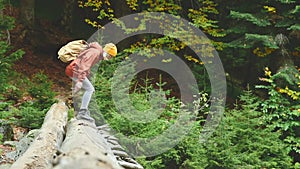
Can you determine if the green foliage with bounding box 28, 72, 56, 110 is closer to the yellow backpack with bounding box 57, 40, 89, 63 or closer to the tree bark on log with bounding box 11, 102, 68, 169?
the tree bark on log with bounding box 11, 102, 68, 169

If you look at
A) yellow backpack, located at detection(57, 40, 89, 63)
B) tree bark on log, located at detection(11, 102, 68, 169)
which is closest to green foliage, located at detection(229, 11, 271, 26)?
yellow backpack, located at detection(57, 40, 89, 63)

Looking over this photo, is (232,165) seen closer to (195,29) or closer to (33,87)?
(33,87)

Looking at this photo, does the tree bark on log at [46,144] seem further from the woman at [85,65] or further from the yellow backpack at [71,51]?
the yellow backpack at [71,51]

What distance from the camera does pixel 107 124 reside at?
7207 millimetres

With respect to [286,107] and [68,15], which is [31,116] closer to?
[286,107]

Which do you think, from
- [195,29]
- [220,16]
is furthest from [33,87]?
[220,16]

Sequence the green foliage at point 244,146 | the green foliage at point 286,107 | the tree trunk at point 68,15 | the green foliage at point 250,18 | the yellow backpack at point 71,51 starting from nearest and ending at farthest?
1. the yellow backpack at point 71,51
2. the green foliage at point 244,146
3. the green foliage at point 286,107
4. the green foliage at point 250,18
5. the tree trunk at point 68,15

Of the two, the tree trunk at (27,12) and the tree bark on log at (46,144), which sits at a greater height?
the tree trunk at (27,12)

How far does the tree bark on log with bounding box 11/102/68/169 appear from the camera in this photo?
491 cm

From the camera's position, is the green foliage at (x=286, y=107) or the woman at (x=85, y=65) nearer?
the woman at (x=85, y=65)

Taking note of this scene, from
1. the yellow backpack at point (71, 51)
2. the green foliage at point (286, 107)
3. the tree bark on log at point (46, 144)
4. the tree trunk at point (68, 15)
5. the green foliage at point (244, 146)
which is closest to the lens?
the tree bark on log at point (46, 144)

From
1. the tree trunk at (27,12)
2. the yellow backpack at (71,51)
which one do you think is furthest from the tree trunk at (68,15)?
the yellow backpack at (71,51)

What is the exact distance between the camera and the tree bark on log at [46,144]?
4914mm

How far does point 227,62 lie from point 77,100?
272 inches
